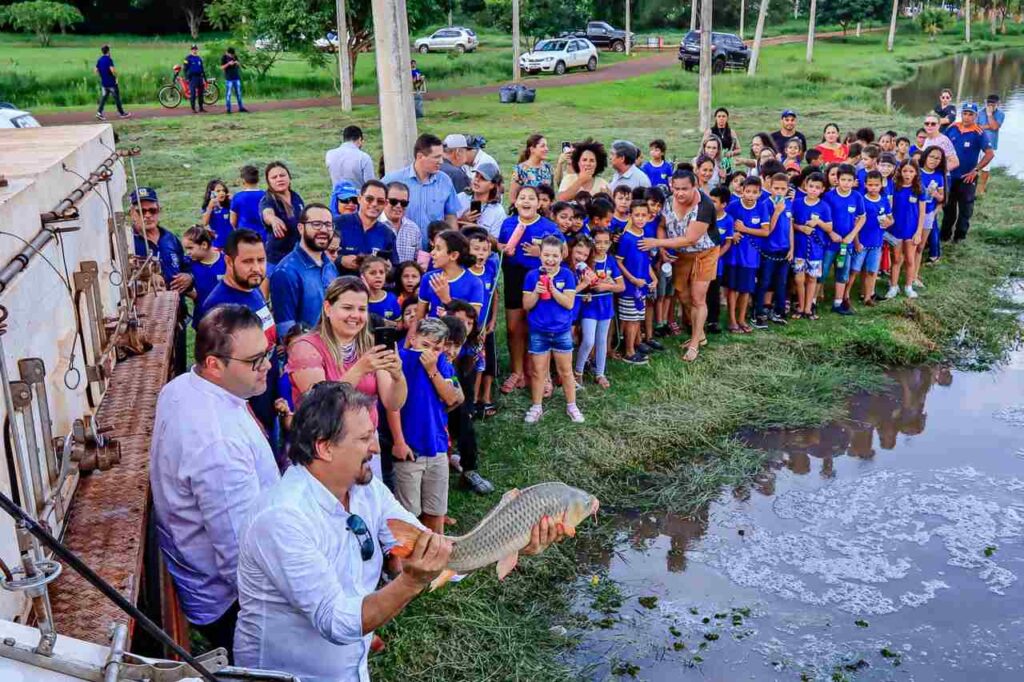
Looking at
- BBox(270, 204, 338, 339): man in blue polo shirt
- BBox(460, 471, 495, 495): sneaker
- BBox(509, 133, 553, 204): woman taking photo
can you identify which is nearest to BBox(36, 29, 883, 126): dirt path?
BBox(509, 133, 553, 204): woman taking photo

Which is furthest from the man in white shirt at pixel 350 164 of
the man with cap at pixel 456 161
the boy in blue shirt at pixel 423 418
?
the boy in blue shirt at pixel 423 418

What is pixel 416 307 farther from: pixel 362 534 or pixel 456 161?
pixel 362 534

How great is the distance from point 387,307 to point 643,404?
283 cm

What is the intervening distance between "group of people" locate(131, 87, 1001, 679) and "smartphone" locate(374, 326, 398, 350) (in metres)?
0.04

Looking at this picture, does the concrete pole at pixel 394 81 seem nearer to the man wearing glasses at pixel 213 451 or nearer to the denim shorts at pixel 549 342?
the denim shorts at pixel 549 342

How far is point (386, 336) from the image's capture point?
6641 millimetres

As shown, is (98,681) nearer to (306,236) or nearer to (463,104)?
(306,236)

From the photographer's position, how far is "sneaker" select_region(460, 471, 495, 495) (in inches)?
277

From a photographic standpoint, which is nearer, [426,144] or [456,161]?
[426,144]

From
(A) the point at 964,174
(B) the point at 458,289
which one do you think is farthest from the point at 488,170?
(A) the point at 964,174

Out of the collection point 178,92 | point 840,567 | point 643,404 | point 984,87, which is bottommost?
point 840,567

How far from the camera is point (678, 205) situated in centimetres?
989

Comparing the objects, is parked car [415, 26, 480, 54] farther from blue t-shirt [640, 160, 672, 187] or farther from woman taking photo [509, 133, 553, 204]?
woman taking photo [509, 133, 553, 204]

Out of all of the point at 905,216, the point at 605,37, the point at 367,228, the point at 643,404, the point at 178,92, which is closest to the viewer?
the point at 367,228
